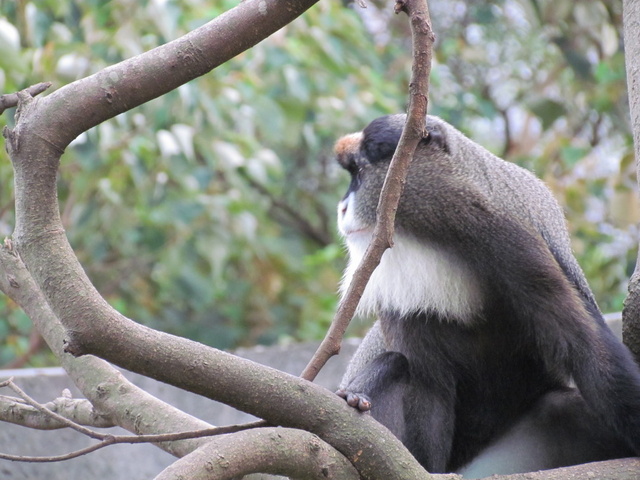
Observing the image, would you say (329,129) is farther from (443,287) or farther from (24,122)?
(24,122)

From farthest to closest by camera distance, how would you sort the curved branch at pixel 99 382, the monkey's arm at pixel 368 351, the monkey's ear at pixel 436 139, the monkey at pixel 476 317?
the monkey's arm at pixel 368 351
the monkey's ear at pixel 436 139
the monkey at pixel 476 317
the curved branch at pixel 99 382

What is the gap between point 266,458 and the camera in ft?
6.35

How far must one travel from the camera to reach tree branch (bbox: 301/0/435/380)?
79.0 inches

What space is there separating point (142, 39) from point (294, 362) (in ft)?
6.49

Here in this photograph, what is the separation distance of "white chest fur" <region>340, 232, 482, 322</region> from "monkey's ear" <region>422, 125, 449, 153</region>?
1.10ft

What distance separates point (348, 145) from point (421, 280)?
53 centimetres

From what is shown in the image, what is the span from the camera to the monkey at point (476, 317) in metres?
2.78

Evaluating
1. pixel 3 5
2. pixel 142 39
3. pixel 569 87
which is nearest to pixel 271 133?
pixel 142 39

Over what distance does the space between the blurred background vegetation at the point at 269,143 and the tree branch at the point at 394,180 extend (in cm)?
226

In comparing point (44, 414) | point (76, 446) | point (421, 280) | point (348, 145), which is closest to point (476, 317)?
point (421, 280)

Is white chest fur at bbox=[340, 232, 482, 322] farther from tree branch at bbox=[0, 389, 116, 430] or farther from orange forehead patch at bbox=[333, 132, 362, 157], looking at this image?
tree branch at bbox=[0, 389, 116, 430]

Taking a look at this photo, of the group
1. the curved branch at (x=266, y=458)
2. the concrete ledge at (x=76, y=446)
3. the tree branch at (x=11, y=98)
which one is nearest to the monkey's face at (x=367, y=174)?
the curved branch at (x=266, y=458)

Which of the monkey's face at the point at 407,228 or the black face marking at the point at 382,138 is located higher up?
the black face marking at the point at 382,138

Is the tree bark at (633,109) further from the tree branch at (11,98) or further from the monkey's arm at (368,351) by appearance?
the tree branch at (11,98)
